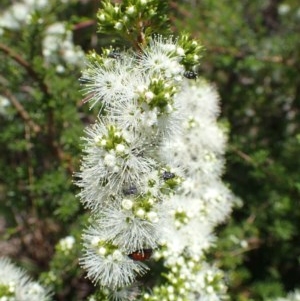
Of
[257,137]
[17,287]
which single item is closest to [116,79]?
[17,287]

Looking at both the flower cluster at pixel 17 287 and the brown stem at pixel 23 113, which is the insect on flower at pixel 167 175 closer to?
the flower cluster at pixel 17 287

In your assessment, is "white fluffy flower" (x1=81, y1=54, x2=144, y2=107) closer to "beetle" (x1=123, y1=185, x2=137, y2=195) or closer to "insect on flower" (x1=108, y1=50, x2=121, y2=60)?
"insect on flower" (x1=108, y1=50, x2=121, y2=60)

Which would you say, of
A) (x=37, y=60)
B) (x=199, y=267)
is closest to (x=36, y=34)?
(x=37, y=60)

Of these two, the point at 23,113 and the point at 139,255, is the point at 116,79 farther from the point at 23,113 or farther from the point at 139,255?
the point at 23,113

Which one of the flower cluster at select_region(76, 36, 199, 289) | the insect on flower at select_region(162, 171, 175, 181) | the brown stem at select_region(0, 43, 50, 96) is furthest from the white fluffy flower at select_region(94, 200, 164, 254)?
the brown stem at select_region(0, 43, 50, 96)

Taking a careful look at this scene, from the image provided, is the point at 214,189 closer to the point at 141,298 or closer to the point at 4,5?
the point at 141,298
